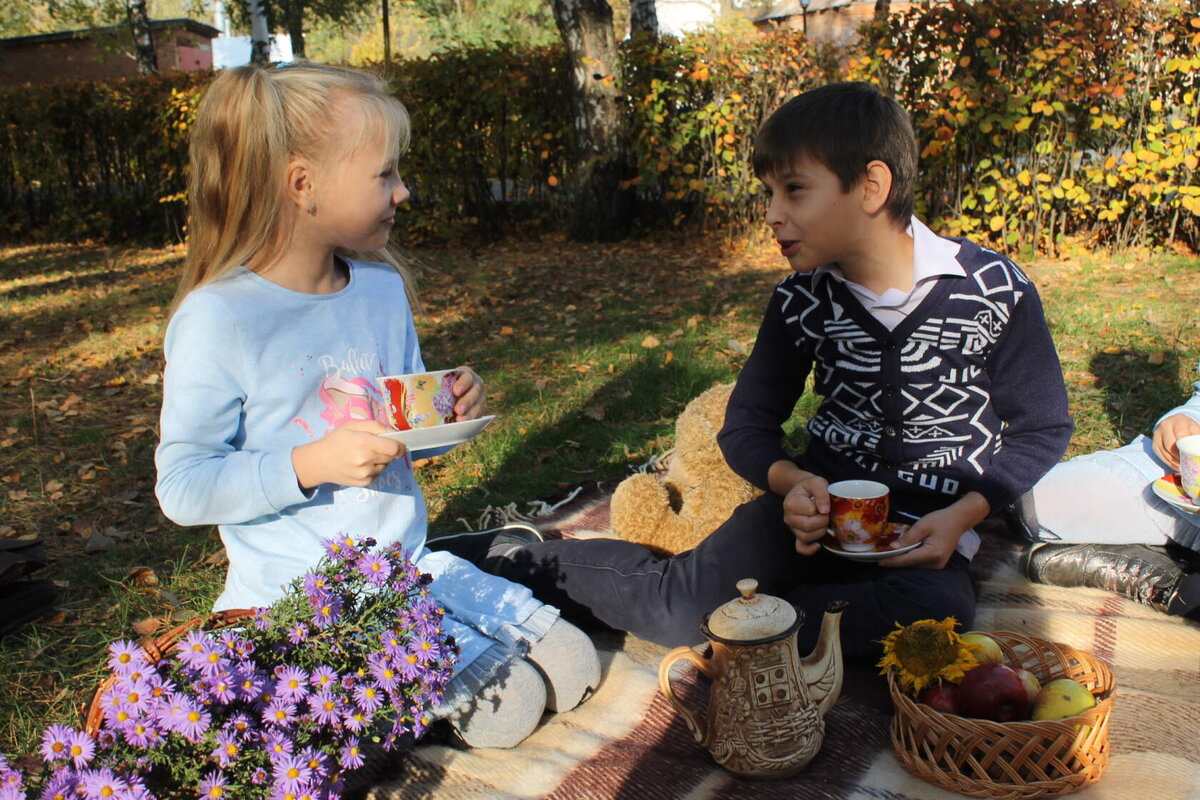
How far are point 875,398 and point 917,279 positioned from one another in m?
0.35

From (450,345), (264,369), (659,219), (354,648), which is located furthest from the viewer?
(659,219)

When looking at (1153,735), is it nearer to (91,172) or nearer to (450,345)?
(450,345)

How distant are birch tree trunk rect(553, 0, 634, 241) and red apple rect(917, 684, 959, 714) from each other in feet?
28.0

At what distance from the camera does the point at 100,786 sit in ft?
5.08

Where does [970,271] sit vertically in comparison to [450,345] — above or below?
above

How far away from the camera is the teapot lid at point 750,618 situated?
1.97 metres

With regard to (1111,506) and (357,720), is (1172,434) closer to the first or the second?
(1111,506)

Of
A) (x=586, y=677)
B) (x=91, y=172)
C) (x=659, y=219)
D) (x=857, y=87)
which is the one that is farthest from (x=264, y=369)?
(x=91, y=172)

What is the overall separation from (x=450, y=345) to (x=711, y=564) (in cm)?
411

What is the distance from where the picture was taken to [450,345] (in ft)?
21.3

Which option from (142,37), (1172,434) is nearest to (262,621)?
(1172,434)

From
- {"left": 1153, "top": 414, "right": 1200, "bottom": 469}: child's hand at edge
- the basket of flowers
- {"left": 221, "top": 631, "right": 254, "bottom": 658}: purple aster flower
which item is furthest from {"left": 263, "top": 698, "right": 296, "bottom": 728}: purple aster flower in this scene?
{"left": 1153, "top": 414, "right": 1200, "bottom": 469}: child's hand at edge

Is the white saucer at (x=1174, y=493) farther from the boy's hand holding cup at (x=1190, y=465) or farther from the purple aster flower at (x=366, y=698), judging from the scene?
the purple aster flower at (x=366, y=698)

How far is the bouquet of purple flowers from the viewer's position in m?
1.63
